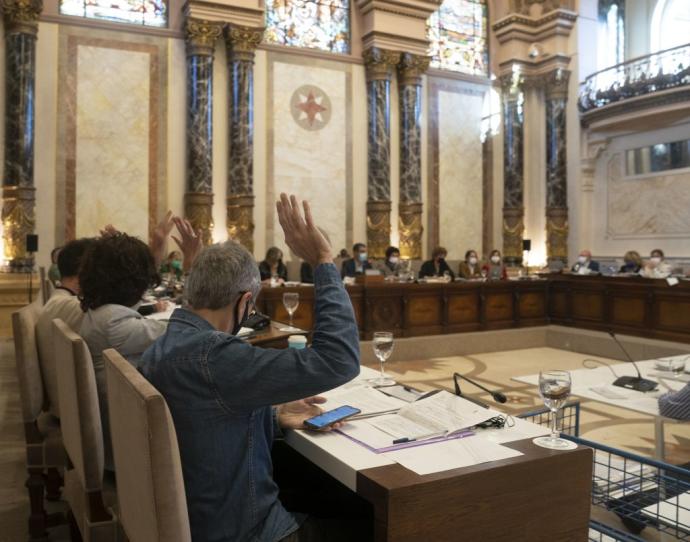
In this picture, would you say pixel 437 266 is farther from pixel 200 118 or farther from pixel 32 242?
pixel 32 242

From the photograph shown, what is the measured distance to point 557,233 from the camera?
1425 cm

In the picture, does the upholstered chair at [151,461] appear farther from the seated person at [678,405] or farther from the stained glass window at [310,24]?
the stained glass window at [310,24]

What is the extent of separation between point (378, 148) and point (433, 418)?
11120 mm

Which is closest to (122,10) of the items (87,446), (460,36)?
(460,36)

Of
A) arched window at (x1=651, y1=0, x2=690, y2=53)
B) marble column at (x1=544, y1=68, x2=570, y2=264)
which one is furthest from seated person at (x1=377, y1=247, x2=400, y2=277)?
arched window at (x1=651, y1=0, x2=690, y2=53)

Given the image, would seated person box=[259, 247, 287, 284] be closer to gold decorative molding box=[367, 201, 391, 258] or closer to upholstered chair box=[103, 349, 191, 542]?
gold decorative molding box=[367, 201, 391, 258]

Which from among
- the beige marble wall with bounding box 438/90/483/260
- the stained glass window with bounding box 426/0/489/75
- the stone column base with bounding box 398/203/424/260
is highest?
the stained glass window with bounding box 426/0/489/75

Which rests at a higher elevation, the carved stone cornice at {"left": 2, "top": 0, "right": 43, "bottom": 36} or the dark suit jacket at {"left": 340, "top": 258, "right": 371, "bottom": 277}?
the carved stone cornice at {"left": 2, "top": 0, "right": 43, "bottom": 36}

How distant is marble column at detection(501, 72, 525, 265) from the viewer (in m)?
14.2

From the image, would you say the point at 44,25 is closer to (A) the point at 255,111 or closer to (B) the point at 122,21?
(B) the point at 122,21

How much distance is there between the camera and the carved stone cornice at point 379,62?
12.7m

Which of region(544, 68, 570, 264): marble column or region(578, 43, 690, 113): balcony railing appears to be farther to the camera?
region(544, 68, 570, 264): marble column

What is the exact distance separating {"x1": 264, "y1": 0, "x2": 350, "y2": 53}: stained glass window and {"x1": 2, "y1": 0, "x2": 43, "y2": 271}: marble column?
4.21m

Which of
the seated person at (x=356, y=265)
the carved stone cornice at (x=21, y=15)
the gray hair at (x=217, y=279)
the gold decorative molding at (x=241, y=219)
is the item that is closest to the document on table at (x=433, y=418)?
the gray hair at (x=217, y=279)
